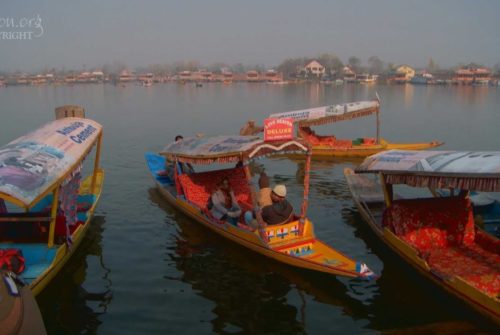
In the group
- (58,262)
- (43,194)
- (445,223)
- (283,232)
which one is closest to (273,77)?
(445,223)

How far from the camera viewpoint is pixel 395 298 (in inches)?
387

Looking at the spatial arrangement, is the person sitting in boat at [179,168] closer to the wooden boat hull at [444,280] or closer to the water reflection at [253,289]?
the water reflection at [253,289]

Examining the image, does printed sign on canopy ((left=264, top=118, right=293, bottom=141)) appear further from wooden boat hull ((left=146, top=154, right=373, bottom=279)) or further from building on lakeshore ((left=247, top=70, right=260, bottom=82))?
building on lakeshore ((left=247, top=70, right=260, bottom=82))

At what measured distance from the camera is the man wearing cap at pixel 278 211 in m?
10.8

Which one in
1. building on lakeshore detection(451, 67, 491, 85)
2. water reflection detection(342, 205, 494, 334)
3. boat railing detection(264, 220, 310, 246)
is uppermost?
building on lakeshore detection(451, 67, 491, 85)

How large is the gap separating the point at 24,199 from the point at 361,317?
6.87m

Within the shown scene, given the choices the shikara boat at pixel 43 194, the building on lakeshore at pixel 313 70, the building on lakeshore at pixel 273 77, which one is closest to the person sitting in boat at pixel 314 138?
the shikara boat at pixel 43 194

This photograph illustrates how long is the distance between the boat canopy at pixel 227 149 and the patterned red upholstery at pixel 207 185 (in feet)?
3.60

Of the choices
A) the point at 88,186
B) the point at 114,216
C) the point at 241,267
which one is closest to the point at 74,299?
the point at 241,267

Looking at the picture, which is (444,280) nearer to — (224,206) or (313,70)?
(224,206)

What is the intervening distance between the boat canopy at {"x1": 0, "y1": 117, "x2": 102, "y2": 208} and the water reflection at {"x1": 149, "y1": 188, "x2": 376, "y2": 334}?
389 cm

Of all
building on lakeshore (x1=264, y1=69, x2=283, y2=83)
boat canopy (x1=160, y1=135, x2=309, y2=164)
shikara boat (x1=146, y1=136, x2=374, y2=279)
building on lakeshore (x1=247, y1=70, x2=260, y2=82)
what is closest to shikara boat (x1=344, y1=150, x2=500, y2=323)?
shikara boat (x1=146, y1=136, x2=374, y2=279)

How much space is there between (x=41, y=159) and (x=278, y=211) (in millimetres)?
5515

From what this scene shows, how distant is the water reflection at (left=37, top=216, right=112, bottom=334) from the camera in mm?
8898
